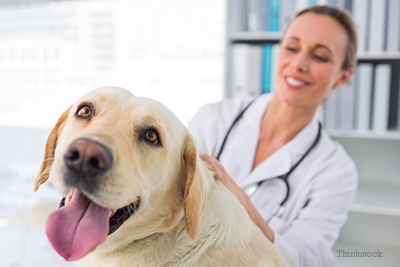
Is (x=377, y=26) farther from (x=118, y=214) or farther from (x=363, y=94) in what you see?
(x=118, y=214)

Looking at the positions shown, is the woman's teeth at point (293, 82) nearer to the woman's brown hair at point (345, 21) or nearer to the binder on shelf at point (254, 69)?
the woman's brown hair at point (345, 21)

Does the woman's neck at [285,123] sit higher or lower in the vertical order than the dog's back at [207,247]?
higher

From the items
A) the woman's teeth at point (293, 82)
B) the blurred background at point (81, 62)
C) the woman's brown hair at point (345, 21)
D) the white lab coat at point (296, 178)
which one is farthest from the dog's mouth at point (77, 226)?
the blurred background at point (81, 62)

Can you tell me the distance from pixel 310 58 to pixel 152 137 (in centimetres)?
94

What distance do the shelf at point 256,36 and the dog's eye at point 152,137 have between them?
4.99ft

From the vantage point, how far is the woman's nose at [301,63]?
4.38ft

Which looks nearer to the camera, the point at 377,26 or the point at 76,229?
the point at 76,229

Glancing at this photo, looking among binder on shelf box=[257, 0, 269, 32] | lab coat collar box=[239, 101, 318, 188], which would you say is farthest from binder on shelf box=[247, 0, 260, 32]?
lab coat collar box=[239, 101, 318, 188]

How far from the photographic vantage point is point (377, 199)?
1.93 meters

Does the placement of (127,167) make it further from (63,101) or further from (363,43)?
(63,101)

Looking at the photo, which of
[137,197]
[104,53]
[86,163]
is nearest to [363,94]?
[137,197]

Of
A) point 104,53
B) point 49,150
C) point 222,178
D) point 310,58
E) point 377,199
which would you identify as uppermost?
point 104,53

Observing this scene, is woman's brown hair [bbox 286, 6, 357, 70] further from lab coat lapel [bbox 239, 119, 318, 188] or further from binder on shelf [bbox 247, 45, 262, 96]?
binder on shelf [bbox 247, 45, 262, 96]

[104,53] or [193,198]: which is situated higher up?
[104,53]
